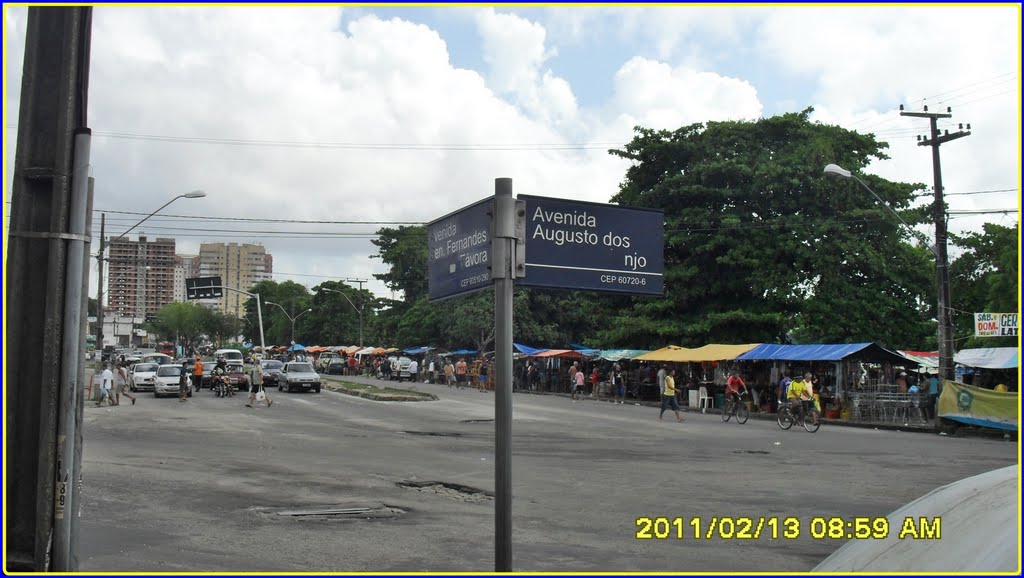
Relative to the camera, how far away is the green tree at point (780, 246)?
37469 mm

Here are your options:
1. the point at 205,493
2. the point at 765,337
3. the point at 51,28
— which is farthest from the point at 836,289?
the point at 51,28

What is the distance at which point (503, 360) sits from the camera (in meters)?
4.50

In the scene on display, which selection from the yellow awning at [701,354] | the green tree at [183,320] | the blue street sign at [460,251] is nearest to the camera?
the blue street sign at [460,251]

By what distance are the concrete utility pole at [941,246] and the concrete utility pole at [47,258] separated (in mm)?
24414

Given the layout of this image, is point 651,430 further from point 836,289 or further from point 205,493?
point 836,289

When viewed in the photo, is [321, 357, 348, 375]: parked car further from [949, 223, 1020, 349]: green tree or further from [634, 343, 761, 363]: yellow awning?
[949, 223, 1020, 349]: green tree

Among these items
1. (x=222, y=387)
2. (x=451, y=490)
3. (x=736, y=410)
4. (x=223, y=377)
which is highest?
(x=223, y=377)

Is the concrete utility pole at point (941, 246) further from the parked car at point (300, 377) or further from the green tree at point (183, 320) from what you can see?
the green tree at point (183, 320)

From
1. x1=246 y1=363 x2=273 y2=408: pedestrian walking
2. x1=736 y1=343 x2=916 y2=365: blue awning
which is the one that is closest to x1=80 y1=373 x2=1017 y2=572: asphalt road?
x1=736 y1=343 x2=916 y2=365: blue awning

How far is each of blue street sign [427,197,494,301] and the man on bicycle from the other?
20.1m

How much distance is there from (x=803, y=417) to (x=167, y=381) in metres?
24.1
